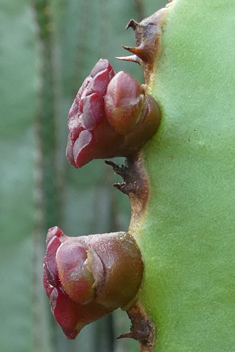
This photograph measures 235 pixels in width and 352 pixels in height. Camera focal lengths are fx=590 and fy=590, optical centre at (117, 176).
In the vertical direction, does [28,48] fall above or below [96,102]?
below

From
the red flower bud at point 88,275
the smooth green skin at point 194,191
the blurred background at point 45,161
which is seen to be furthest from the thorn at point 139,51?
the blurred background at point 45,161

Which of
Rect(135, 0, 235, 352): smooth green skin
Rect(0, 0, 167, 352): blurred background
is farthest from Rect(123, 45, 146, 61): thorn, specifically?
Rect(0, 0, 167, 352): blurred background

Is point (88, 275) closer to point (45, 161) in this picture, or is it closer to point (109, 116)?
point (109, 116)

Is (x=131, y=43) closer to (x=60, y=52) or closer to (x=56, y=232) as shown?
(x=60, y=52)

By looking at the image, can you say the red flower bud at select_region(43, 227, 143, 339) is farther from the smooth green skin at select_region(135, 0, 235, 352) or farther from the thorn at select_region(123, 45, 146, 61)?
the thorn at select_region(123, 45, 146, 61)

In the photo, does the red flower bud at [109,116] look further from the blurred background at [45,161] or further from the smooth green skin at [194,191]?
the blurred background at [45,161]

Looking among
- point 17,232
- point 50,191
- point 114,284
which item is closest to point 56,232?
point 114,284
